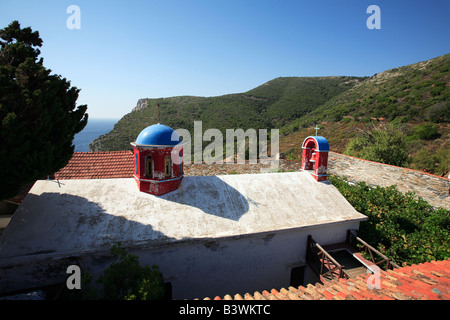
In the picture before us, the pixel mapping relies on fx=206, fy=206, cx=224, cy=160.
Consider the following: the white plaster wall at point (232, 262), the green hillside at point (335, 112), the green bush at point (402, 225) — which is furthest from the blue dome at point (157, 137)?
the green hillside at point (335, 112)

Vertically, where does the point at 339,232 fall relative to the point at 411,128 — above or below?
below

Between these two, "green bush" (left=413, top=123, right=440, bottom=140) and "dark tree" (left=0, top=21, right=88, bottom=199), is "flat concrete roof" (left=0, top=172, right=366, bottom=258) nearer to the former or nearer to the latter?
"dark tree" (left=0, top=21, right=88, bottom=199)

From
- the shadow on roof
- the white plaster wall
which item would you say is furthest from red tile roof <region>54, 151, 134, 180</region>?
the white plaster wall

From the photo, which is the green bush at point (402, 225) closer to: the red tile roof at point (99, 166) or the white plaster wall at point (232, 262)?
the white plaster wall at point (232, 262)

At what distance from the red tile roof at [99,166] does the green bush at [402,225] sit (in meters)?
11.5

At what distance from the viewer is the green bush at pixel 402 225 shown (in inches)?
327

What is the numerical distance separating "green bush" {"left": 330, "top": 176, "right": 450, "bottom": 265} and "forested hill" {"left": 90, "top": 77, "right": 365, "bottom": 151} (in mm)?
29636

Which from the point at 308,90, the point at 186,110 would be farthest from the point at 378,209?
the point at 308,90

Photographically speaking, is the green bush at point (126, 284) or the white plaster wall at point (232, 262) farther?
the white plaster wall at point (232, 262)

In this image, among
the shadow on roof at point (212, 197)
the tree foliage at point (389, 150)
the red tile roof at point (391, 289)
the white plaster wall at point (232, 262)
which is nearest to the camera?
the red tile roof at point (391, 289)

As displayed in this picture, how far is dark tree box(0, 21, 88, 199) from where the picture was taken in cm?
495

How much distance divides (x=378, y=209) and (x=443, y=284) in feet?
22.1
